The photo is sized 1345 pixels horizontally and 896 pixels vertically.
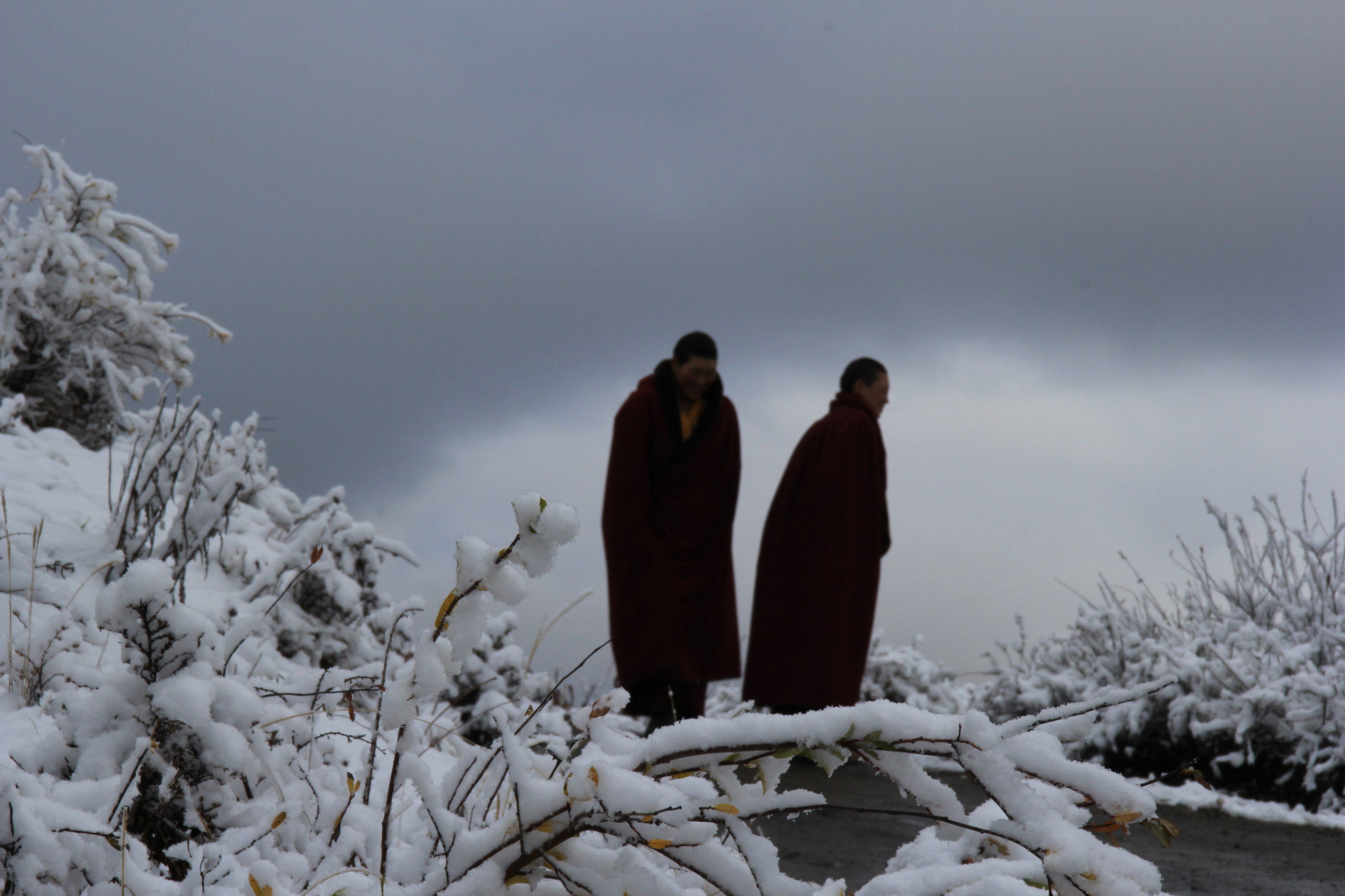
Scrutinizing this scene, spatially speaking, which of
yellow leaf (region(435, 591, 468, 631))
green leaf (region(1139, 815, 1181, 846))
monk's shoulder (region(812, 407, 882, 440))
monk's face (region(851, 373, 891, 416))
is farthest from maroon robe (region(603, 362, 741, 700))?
green leaf (region(1139, 815, 1181, 846))

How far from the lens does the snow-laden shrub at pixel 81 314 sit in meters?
5.76

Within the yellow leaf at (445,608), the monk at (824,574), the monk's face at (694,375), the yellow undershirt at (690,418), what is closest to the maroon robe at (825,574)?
the monk at (824,574)

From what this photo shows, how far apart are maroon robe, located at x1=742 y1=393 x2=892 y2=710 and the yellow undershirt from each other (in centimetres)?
79

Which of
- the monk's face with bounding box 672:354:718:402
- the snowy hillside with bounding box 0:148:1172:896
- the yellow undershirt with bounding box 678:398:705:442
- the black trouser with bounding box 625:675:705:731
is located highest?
the monk's face with bounding box 672:354:718:402

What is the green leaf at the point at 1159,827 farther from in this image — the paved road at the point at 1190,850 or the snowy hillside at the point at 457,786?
the paved road at the point at 1190,850

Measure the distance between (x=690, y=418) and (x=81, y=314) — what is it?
12.0 ft

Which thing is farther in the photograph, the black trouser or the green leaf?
the black trouser

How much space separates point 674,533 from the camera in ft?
19.8

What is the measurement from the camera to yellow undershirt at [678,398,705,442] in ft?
20.1

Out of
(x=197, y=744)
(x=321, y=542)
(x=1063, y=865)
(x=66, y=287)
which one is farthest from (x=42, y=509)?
(x=1063, y=865)

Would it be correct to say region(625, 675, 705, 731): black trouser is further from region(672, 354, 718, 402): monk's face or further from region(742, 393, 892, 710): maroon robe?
region(672, 354, 718, 402): monk's face

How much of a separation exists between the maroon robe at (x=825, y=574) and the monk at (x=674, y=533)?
0.28m

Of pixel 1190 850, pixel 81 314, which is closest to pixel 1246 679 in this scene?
pixel 1190 850

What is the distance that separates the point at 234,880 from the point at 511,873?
0.54m
